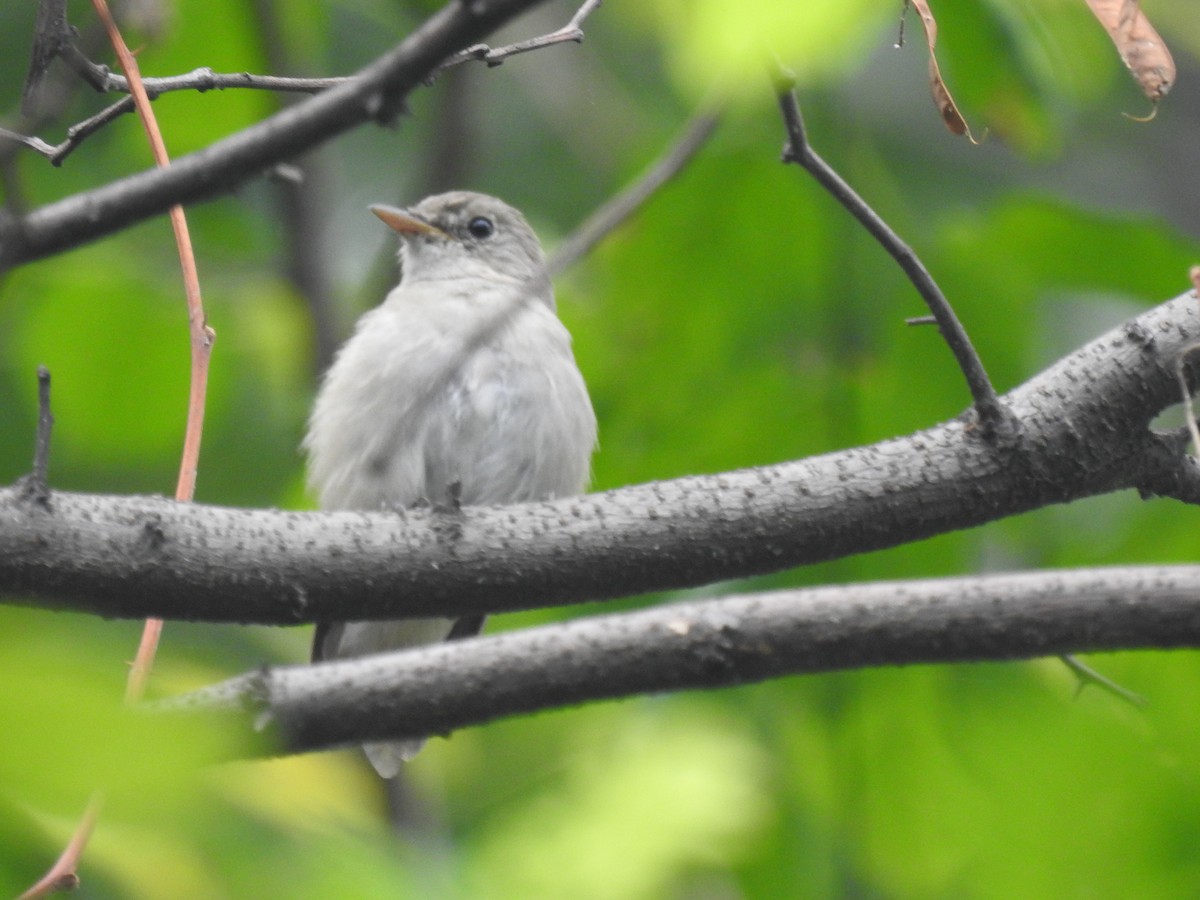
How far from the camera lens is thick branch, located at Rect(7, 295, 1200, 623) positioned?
2775 millimetres

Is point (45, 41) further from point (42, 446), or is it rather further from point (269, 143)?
point (269, 143)

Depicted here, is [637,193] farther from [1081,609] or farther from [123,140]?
[123,140]

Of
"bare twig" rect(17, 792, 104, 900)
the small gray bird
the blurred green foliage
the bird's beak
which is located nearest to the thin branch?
the blurred green foliage

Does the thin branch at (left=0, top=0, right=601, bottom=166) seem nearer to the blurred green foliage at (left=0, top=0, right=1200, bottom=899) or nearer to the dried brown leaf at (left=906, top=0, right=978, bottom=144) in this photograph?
the blurred green foliage at (left=0, top=0, right=1200, bottom=899)

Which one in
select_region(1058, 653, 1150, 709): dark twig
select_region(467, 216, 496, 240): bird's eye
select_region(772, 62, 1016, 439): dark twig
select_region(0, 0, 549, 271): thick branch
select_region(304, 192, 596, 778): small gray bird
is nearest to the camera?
select_region(0, 0, 549, 271): thick branch

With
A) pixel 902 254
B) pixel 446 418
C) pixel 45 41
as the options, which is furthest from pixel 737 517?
pixel 446 418

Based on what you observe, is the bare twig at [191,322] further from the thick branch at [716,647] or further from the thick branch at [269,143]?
the thick branch at [269,143]

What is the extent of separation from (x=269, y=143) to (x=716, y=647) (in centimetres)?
138

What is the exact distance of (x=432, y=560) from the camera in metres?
2.89

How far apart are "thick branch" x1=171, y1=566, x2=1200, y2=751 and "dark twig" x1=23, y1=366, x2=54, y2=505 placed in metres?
0.47

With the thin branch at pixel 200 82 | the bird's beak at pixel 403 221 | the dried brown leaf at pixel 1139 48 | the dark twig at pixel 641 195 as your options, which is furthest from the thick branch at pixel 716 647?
the bird's beak at pixel 403 221

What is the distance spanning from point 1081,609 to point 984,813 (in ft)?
3.30

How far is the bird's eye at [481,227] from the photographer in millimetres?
6852

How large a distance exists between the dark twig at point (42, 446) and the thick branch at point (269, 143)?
677 millimetres
